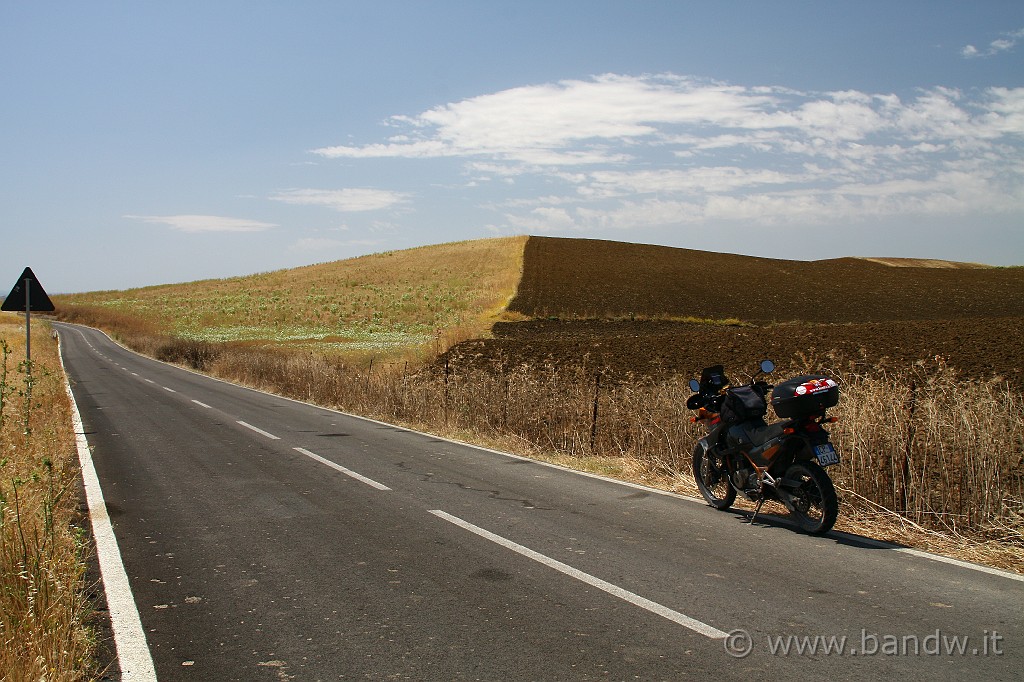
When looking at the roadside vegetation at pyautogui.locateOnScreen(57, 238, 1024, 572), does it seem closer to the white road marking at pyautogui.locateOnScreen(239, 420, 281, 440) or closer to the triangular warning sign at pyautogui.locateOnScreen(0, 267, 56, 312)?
the white road marking at pyautogui.locateOnScreen(239, 420, 281, 440)

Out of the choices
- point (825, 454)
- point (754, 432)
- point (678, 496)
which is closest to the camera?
point (825, 454)

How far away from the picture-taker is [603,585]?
5.48m

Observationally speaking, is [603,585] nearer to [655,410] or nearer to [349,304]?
[655,410]

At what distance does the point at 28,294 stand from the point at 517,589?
16.2 meters

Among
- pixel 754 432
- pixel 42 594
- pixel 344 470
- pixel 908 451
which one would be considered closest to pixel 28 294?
pixel 344 470

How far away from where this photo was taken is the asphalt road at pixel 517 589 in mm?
4219

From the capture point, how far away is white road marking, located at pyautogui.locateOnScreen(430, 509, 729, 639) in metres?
4.66

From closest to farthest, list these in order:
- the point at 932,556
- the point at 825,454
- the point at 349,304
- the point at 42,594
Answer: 1. the point at 42,594
2. the point at 932,556
3. the point at 825,454
4. the point at 349,304

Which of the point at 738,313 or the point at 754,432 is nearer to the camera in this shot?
the point at 754,432

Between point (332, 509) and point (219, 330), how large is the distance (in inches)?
1987


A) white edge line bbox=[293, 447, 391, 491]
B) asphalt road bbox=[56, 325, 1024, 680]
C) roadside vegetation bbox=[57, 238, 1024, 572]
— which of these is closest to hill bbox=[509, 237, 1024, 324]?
roadside vegetation bbox=[57, 238, 1024, 572]

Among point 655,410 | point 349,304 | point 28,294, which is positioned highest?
point 349,304

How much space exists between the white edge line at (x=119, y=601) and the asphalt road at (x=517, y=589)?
80mm

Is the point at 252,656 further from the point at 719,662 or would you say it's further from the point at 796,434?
the point at 796,434
